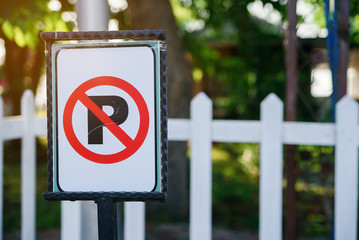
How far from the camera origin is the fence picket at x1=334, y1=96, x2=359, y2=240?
2.54 meters

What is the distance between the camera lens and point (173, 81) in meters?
4.39

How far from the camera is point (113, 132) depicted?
143 centimetres

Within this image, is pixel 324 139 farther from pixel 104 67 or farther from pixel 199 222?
pixel 104 67

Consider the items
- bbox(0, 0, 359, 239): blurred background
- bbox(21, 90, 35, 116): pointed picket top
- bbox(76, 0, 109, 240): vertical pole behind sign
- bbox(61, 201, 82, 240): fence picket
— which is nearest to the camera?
bbox(76, 0, 109, 240): vertical pole behind sign

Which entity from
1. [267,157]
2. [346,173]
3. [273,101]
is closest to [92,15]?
[273,101]

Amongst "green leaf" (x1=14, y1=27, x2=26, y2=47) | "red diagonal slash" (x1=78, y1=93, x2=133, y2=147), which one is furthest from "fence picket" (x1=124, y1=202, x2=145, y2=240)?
"green leaf" (x1=14, y1=27, x2=26, y2=47)

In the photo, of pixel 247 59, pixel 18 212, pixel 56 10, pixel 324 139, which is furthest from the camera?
pixel 247 59

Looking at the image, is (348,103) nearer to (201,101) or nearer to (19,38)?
(201,101)

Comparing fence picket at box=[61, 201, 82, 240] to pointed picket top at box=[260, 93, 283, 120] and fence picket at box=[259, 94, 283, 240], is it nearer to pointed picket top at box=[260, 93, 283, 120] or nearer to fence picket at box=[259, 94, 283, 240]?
fence picket at box=[259, 94, 283, 240]

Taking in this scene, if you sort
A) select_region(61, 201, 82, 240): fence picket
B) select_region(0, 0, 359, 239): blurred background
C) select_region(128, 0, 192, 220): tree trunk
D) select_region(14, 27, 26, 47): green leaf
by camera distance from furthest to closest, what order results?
select_region(128, 0, 192, 220): tree trunk
select_region(14, 27, 26, 47): green leaf
select_region(0, 0, 359, 239): blurred background
select_region(61, 201, 82, 240): fence picket

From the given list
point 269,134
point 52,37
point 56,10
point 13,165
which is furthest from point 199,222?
point 13,165

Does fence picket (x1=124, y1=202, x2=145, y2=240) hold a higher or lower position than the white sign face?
lower

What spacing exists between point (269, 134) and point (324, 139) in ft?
1.13

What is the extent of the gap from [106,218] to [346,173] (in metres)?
1.72
